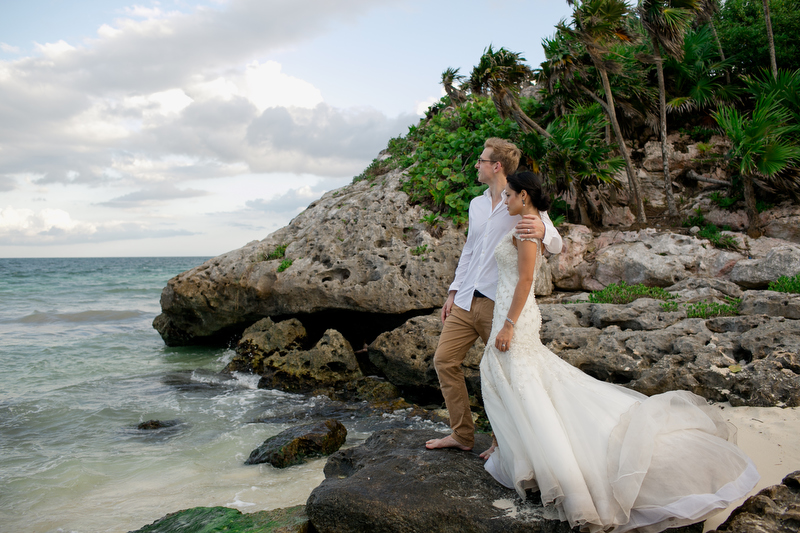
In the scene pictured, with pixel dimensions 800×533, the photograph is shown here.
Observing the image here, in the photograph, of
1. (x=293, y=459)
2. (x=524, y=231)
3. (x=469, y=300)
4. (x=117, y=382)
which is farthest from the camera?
(x=117, y=382)

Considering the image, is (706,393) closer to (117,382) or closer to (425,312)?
(425,312)

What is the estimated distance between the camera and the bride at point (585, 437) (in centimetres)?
252

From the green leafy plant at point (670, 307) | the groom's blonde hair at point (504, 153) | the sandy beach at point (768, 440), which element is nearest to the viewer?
the sandy beach at point (768, 440)

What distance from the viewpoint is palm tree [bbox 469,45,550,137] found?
9.81 metres

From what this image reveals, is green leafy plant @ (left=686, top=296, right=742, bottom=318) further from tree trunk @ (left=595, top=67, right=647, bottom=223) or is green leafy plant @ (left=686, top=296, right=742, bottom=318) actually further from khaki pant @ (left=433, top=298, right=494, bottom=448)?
tree trunk @ (left=595, top=67, right=647, bottom=223)

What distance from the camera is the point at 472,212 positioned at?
3.71 metres

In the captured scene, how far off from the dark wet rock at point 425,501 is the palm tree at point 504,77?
8.12m

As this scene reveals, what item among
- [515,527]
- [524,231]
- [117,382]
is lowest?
[117,382]

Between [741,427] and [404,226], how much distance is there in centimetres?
636

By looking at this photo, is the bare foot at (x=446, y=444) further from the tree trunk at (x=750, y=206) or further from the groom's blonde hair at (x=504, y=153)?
the tree trunk at (x=750, y=206)

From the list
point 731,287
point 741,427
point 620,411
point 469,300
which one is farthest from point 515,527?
point 731,287

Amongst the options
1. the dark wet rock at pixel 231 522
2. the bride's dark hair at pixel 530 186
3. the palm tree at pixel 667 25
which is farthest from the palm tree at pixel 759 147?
the dark wet rock at pixel 231 522

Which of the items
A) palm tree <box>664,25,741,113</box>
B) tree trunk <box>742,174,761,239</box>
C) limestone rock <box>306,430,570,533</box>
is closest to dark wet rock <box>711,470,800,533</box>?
limestone rock <box>306,430,570,533</box>

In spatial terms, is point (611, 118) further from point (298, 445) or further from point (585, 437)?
point (585, 437)
